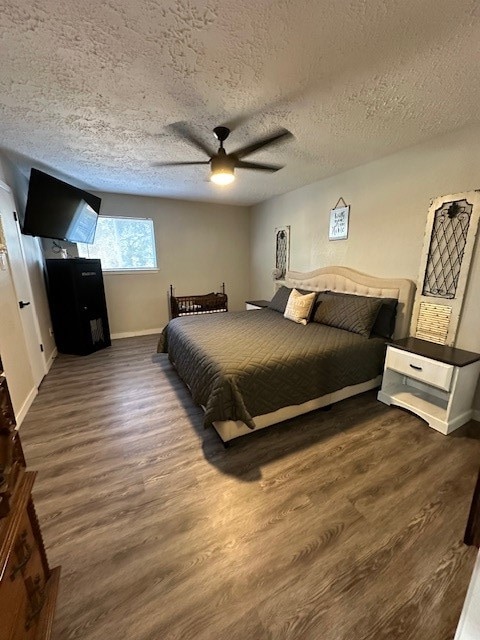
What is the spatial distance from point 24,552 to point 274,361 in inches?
63.0

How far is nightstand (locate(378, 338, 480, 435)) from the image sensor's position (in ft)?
6.80

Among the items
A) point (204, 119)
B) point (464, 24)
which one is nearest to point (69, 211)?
point (204, 119)

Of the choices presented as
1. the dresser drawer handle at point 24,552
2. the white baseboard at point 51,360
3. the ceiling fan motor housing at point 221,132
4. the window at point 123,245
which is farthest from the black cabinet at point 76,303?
the dresser drawer handle at point 24,552

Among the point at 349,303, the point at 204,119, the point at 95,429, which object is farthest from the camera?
the point at 349,303

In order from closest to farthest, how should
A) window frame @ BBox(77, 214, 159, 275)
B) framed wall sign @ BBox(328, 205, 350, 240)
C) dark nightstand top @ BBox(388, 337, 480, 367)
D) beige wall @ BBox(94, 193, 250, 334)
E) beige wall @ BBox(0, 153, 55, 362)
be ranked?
dark nightstand top @ BBox(388, 337, 480, 367)
beige wall @ BBox(0, 153, 55, 362)
framed wall sign @ BBox(328, 205, 350, 240)
window frame @ BBox(77, 214, 159, 275)
beige wall @ BBox(94, 193, 250, 334)

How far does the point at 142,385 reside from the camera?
9.76ft

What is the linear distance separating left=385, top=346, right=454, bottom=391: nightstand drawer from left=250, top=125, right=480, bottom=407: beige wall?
48cm

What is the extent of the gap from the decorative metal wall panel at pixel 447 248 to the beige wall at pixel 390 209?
119 millimetres

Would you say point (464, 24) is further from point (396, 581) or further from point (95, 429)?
point (95, 429)

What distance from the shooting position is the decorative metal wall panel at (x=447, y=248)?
226 cm

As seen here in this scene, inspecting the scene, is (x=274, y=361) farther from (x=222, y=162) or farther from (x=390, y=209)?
(x=390, y=209)

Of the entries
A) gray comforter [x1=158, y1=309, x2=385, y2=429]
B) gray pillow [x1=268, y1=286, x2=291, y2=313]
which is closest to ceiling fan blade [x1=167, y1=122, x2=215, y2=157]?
gray comforter [x1=158, y1=309, x2=385, y2=429]

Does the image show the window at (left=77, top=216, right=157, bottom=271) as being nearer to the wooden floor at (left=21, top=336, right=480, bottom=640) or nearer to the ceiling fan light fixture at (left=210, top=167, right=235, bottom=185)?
the ceiling fan light fixture at (left=210, top=167, right=235, bottom=185)

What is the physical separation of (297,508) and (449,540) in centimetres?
75
